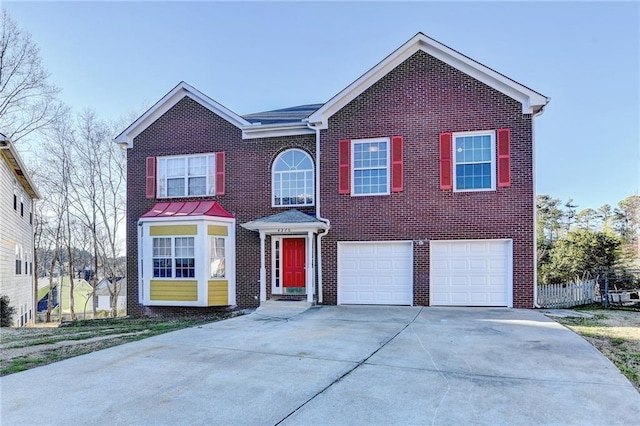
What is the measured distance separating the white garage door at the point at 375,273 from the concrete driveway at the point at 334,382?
4.16m

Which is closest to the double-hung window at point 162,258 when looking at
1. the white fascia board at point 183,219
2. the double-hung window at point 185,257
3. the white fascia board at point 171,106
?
the double-hung window at point 185,257

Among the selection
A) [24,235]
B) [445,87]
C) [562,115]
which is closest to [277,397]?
[445,87]

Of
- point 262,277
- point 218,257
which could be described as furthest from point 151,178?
point 262,277

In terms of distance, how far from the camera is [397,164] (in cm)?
1298

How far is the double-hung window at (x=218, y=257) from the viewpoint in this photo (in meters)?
13.6

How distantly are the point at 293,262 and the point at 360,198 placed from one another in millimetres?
3236

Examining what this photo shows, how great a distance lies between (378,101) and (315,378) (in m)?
10.0

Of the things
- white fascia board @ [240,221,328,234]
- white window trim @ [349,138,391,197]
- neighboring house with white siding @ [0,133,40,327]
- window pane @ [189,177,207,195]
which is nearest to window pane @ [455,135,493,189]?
white window trim @ [349,138,391,197]

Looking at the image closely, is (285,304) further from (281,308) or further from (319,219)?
(319,219)

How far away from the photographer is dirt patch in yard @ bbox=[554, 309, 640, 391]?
624 cm

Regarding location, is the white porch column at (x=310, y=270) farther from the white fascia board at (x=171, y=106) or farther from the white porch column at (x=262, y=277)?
the white fascia board at (x=171, y=106)

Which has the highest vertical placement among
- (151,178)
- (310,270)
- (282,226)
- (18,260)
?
(151,178)

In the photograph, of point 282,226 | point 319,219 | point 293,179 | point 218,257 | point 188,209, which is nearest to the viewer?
point 282,226

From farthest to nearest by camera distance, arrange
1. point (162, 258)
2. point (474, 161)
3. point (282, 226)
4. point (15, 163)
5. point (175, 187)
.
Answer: point (15, 163) → point (175, 187) → point (162, 258) → point (282, 226) → point (474, 161)
